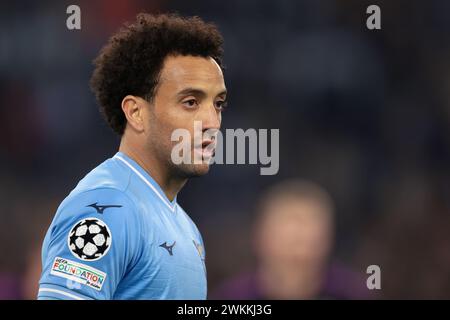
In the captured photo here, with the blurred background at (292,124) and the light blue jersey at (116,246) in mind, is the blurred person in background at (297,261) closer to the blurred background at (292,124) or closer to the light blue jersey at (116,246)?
the blurred background at (292,124)

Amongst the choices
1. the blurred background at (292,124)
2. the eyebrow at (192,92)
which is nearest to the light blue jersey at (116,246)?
the eyebrow at (192,92)

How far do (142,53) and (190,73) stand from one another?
31 cm

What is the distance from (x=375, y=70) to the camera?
8.88 metres

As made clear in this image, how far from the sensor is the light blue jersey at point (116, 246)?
319 centimetres

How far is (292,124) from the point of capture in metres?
8.59

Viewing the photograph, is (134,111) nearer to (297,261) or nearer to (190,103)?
(190,103)

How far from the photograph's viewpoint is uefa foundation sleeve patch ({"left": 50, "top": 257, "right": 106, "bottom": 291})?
10.4ft

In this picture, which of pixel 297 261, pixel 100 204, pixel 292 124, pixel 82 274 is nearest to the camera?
pixel 82 274

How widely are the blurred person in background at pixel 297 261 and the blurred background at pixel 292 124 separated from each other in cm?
40

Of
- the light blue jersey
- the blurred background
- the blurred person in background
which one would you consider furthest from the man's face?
the blurred background

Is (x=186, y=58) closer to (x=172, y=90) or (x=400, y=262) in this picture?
(x=172, y=90)

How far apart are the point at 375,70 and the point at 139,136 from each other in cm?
546

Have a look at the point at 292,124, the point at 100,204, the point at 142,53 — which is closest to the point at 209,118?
the point at 142,53

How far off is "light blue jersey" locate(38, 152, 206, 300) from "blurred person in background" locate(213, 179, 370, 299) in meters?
2.55
